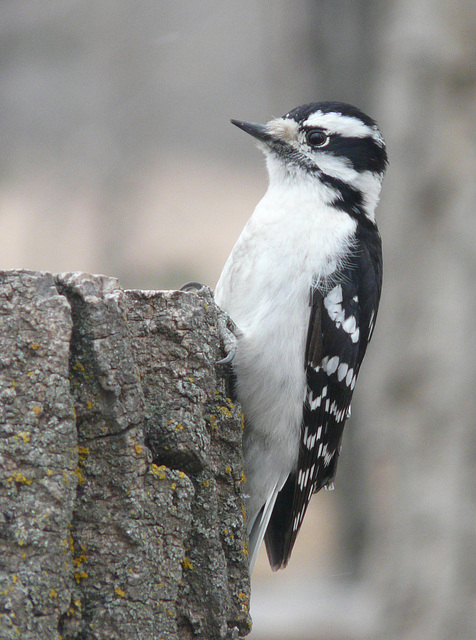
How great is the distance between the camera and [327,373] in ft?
9.39

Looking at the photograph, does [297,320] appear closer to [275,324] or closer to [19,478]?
[275,324]

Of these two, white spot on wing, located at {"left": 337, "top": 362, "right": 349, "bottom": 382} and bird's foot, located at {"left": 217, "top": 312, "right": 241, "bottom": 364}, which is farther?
white spot on wing, located at {"left": 337, "top": 362, "right": 349, "bottom": 382}

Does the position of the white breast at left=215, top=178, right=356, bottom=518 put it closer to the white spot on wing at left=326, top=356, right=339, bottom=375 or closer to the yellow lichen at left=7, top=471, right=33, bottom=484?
the white spot on wing at left=326, top=356, right=339, bottom=375

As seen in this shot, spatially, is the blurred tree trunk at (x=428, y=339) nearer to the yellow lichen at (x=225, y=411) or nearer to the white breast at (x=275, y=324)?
the white breast at (x=275, y=324)

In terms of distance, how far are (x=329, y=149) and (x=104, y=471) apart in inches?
70.7

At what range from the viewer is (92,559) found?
1.76 metres

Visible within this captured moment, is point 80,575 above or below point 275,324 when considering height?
below

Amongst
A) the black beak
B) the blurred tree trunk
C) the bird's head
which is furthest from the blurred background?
the black beak

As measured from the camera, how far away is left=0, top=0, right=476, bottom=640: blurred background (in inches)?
161

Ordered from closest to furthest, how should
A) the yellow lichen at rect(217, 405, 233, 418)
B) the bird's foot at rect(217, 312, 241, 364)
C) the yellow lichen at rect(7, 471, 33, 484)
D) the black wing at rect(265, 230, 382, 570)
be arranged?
1. the yellow lichen at rect(7, 471, 33, 484)
2. the yellow lichen at rect(217, 405, 233, 418)
3. the bird's foot at rect(217, 312, 241, 364)
4. the black wing at rect(265, 230, 382, 570)

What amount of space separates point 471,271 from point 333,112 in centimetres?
132

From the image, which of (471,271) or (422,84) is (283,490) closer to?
(471,271)

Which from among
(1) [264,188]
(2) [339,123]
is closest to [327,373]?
(2) [339,123]

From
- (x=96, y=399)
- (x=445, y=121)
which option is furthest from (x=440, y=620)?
(x=96, y=399)
